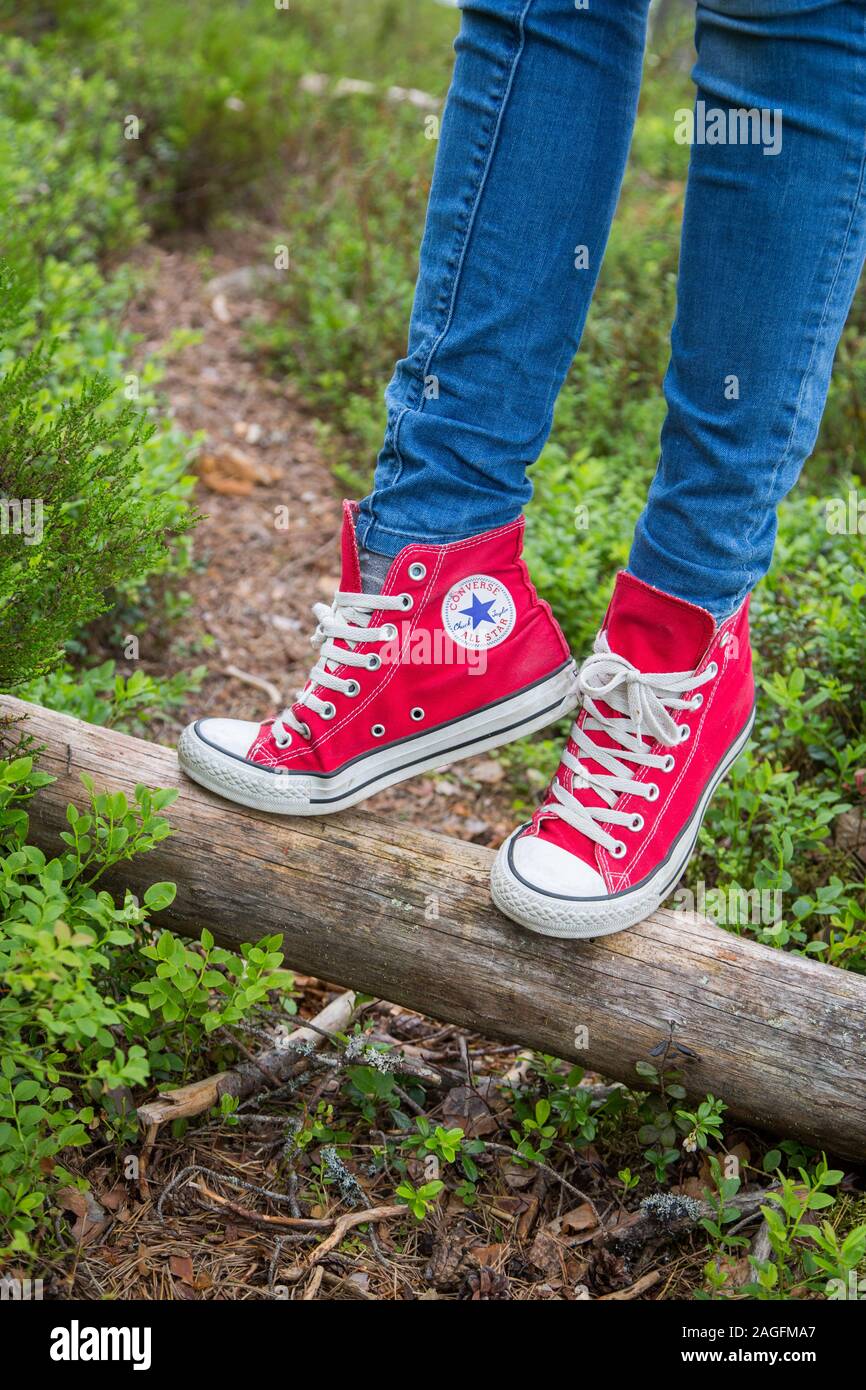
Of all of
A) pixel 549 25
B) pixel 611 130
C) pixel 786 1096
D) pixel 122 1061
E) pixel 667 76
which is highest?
pixel 667 76

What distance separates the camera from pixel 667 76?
21.1 ft

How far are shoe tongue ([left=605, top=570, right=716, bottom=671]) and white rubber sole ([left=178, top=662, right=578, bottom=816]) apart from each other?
0.46 ft

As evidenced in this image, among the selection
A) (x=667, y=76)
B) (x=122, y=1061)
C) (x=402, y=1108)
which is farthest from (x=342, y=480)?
(x=667, y=76)

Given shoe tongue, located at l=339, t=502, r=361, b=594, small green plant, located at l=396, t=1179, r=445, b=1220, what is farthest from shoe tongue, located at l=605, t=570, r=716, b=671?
small green plant, located at l=396, t=1179, r=445, b=1220

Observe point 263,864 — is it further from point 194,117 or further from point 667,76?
point 667,76

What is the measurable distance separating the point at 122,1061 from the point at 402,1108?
0.59 meters

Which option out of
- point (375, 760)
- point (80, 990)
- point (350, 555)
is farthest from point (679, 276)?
point (80, 990)

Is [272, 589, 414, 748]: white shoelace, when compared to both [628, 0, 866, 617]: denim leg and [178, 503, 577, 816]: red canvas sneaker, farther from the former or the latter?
[628, 0, 866, 617]: denim leg

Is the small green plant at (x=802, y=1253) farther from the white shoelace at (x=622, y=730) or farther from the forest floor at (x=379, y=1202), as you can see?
the white shoelace at (x=622, y=730)

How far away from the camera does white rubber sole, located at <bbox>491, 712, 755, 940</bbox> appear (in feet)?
5.46

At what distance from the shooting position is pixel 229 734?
1852 mm

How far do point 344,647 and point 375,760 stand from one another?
0.19 m
